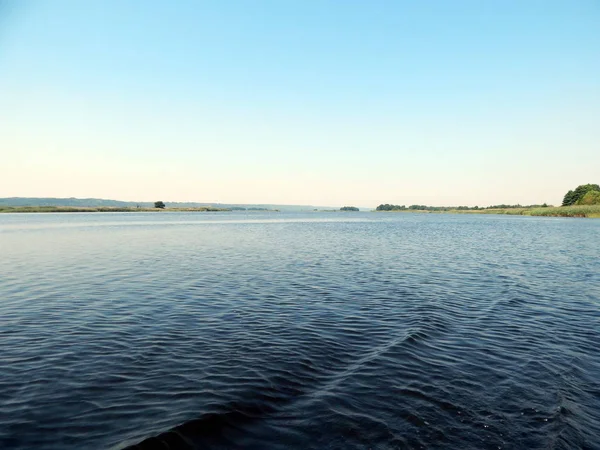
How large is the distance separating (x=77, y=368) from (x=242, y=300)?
11.1 metres

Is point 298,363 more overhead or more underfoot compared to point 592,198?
more underfoot

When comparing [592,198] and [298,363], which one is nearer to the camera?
[298,363]

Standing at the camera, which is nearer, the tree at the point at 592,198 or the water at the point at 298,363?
the water at the point at 298,363

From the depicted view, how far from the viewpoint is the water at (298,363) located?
9.59 m

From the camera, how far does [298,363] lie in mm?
13812

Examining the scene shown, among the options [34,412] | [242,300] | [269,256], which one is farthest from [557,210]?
[34,412]

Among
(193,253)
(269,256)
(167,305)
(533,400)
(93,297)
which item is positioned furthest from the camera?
(193,253)

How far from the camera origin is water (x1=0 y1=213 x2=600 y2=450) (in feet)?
31.5

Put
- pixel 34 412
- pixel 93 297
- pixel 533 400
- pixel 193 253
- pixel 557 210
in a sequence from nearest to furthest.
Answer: pixel 34 412, pixel 533 400, pixel 93 297, pixel 193 253, pixel 557 210

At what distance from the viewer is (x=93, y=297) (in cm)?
2380

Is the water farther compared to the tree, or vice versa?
the tree

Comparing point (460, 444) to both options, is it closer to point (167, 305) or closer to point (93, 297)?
point (167, 305)

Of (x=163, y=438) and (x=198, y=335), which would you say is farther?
(x=198, y=335)

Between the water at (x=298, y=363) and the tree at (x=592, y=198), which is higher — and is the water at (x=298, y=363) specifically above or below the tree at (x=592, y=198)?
below
